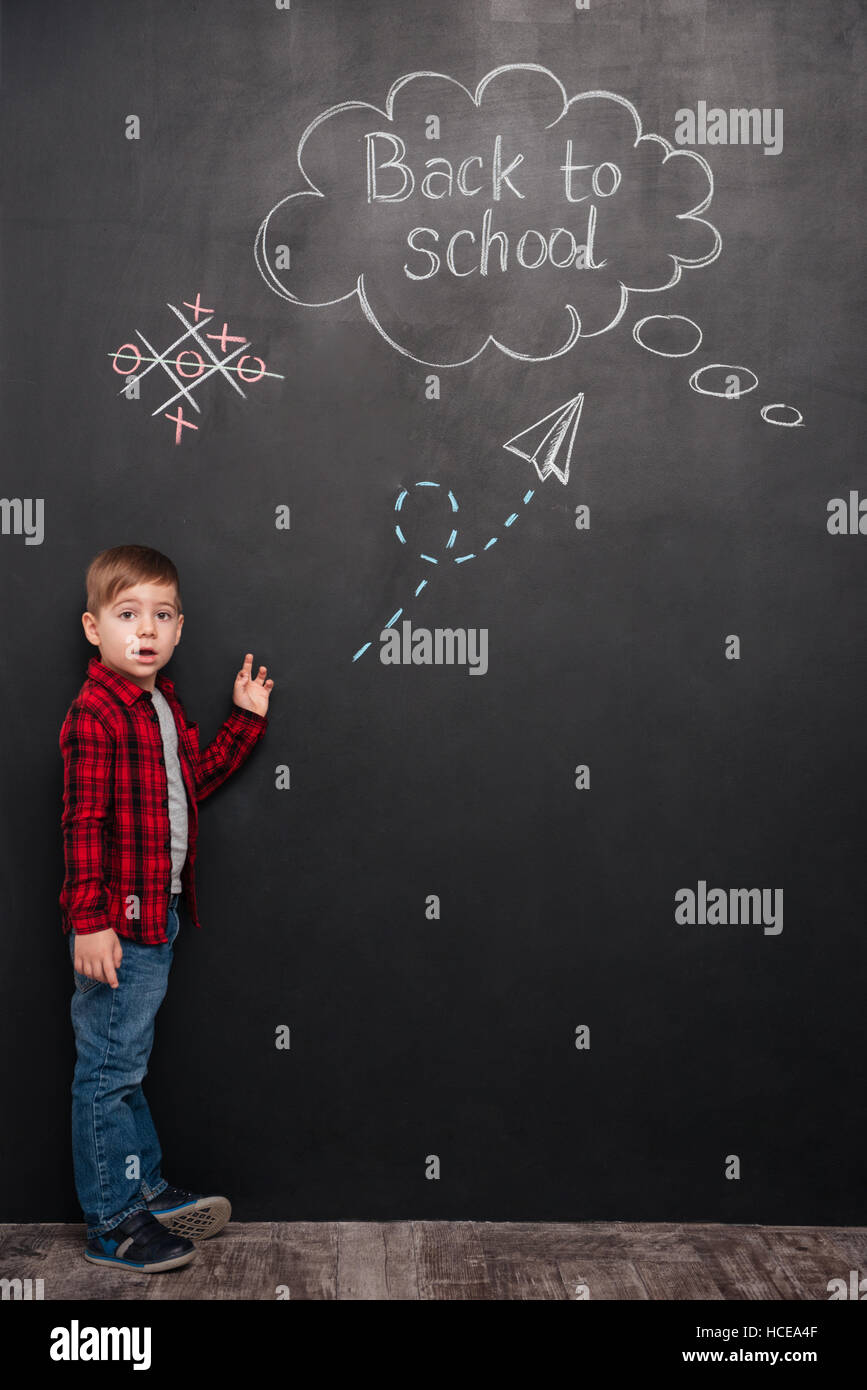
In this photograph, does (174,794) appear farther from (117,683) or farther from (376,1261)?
(376,1261)

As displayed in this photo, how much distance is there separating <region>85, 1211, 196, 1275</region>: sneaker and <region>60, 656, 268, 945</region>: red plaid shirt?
504 millimetres

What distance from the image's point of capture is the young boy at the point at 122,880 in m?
2.09

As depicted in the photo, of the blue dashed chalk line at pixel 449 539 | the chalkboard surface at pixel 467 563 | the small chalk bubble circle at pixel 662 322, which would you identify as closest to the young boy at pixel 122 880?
the chalkboard surface at pixel 467 563

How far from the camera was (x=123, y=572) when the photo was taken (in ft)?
6.96

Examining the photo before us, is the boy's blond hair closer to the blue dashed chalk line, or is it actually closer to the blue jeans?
the blue dashed chalk line

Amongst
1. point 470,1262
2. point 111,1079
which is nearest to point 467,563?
point 111,1079

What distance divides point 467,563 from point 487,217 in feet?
2.15

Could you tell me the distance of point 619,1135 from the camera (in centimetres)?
228

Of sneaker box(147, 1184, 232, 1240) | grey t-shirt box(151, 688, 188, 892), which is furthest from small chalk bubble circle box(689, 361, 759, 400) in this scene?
sneaker box(147, 1184, 232, 1240)

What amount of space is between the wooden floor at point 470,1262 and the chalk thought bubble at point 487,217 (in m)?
1.66

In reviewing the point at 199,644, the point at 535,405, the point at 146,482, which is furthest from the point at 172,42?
the point at 199,644

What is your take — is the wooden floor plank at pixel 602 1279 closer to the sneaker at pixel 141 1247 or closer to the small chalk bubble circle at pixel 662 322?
the sneaker at pixel 141 1247

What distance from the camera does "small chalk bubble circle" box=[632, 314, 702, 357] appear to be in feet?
7.39

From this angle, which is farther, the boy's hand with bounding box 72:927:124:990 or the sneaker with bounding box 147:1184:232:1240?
the sneaker with bounding box 147:1184:232:1240
